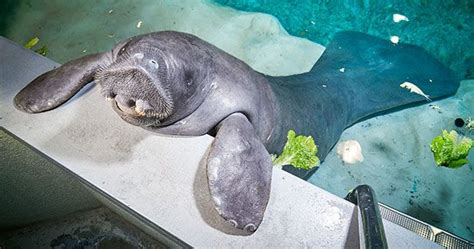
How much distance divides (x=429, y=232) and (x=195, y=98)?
1691 mm

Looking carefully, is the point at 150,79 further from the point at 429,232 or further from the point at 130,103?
the point at 429,232

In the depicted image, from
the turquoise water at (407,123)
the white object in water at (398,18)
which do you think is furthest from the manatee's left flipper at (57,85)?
the white object in water at (398,18)

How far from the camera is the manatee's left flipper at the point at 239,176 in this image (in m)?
1.89

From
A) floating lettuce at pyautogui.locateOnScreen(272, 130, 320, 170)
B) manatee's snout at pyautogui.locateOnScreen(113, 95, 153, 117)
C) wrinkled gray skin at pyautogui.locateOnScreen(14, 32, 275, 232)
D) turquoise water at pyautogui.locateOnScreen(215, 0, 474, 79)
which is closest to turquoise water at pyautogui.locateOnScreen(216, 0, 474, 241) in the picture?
turquoise water at pyautogui.locateOnScreen(215, 0, 474, 79)

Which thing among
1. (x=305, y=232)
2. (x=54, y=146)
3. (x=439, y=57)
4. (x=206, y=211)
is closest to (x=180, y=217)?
(x=206, y=211)

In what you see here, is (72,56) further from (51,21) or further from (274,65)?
(274,65)

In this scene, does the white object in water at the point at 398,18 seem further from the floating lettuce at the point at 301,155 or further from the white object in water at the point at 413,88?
the floating lettuce at the point at 301,155

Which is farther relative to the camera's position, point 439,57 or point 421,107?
point 439,57

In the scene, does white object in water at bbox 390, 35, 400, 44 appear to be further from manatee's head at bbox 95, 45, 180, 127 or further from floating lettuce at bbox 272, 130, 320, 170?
manatee's head at bbox 95, 45, 180, 127

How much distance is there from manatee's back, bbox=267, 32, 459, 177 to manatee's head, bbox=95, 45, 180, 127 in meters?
1.39

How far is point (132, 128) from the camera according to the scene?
2.28 meters

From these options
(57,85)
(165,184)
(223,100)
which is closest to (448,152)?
(223,100)

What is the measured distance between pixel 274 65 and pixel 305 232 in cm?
356

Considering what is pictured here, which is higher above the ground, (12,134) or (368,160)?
(12,134)
